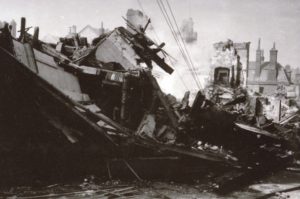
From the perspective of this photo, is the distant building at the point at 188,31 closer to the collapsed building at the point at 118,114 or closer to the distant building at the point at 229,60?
the distant building at the point at 229,60

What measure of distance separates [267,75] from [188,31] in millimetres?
14264

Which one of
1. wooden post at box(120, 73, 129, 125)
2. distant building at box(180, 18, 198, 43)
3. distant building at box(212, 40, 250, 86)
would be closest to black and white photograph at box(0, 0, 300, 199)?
wooden post at box(120, 73, 129, 125)

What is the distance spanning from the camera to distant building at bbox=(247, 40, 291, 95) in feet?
153

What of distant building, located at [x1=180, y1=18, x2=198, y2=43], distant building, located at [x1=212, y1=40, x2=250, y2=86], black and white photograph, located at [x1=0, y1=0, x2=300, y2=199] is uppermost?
distant building, located at [x1=180, y1=18, x2=198, y2=43]

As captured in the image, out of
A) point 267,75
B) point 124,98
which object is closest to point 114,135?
point 124,98

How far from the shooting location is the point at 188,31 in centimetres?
4494

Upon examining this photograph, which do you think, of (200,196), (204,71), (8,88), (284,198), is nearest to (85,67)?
(8,88)

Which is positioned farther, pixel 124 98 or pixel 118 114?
pixel 118 114

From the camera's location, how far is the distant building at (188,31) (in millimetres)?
44219

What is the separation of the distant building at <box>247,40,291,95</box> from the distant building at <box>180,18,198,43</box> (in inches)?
434

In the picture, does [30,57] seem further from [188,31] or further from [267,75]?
[267,75]

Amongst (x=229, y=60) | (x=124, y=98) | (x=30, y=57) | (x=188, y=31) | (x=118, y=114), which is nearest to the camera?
(x=30, y=57)

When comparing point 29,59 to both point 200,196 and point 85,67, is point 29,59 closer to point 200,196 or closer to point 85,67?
point 85,67

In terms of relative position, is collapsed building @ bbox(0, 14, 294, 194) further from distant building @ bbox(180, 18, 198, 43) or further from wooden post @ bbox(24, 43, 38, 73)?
distant building @ bbox(180, 18, 198, 43)
